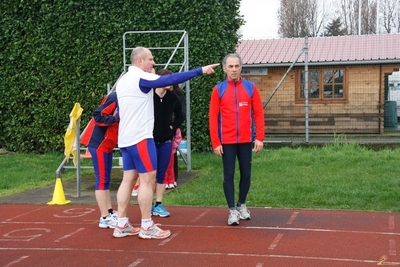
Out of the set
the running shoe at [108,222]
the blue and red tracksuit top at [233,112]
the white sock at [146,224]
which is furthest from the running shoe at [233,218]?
the running shoe at [108,222]

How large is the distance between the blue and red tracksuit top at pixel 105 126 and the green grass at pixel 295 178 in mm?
1794

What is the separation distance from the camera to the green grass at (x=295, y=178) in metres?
8.55

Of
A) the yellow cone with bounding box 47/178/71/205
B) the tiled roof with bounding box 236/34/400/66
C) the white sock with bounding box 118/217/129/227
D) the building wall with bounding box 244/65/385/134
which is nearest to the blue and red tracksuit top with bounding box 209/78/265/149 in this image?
the white sock with bounding box 118/217/129/227

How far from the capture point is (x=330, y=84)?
2125cm

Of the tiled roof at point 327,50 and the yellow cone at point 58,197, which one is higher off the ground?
the tiled roof at point 327,50

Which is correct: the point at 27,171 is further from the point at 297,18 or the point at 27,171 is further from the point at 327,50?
the point at 297,18

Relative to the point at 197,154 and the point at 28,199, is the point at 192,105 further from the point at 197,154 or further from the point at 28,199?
the point at 28,199

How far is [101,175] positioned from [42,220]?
1.14 metres

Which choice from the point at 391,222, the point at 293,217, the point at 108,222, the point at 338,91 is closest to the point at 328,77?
the point at 338,91

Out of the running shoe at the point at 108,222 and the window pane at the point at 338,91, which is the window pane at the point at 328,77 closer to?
the window pane at the point at 338,91

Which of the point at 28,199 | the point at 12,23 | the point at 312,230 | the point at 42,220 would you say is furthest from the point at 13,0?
the point at 312,230

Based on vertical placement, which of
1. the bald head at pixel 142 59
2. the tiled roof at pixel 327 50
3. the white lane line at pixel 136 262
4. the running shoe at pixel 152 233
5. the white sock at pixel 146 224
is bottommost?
the white lane line at pixel 136 262

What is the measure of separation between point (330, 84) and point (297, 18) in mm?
38164

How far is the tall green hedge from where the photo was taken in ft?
45.5
